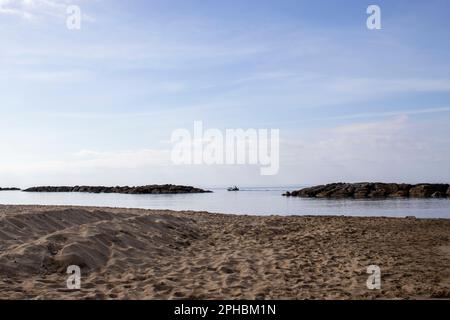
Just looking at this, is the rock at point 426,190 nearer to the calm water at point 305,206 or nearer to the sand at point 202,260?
the calm water at point 305,206

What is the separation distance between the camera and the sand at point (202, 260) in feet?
26.0

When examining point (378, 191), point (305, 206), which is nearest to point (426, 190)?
point (378, 191)

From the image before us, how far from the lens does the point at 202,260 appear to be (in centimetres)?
1096

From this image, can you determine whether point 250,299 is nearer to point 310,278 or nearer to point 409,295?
point 310,278

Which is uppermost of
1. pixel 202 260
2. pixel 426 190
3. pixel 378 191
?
pixel 202 260

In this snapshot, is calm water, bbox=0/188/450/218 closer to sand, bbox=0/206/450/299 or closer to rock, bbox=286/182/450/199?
rock, bbox=286/182/450/199

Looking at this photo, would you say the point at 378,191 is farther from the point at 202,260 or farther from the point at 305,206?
the point at 202,260

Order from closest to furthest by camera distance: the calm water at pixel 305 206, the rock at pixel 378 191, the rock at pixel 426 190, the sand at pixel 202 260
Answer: the sand at pixel 202 260 → the calm water at pixel 305 206 → the rock at pixel 426 190 → the rock at pixel 378 191

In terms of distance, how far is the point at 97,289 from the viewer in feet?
25.9

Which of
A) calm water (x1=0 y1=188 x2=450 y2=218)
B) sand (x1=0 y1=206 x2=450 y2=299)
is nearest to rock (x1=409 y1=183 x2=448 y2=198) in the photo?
calm water (x1=0 y1=188 x2=450 y2=218)

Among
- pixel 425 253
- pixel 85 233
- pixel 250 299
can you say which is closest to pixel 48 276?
pixel 85 233

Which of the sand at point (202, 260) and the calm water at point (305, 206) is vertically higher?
the sand at point (202, 260)

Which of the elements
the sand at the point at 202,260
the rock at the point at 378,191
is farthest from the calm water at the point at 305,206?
the sand at the point at 202,260
